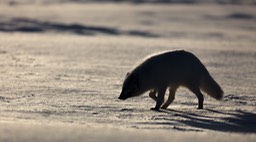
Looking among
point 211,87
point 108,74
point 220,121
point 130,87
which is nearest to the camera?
point 220,121

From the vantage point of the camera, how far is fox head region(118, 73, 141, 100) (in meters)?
8.61

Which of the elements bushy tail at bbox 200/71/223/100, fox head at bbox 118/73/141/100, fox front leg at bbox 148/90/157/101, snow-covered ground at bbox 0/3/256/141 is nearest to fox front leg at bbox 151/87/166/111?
snow-covered ground at bbox 0/3/256/141

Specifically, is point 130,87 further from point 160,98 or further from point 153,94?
point 153,94

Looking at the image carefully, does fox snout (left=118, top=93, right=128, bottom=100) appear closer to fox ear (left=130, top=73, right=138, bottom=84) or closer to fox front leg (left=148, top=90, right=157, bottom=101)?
fox ear (left=130, top=73, right=138, bottom=84)

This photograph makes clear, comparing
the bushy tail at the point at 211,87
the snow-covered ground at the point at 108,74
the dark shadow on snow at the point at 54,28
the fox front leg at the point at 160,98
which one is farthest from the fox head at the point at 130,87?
the dark shadow on snow at the point at 54,28

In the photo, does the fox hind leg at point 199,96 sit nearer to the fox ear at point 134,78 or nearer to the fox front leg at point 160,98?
the fox front leg at point 160,98

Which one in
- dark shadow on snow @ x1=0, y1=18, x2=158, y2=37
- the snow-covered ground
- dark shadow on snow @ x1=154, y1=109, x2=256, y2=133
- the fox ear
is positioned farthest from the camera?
dark shadow on snow @ x1=0, y1=18, x2=158, y2=37

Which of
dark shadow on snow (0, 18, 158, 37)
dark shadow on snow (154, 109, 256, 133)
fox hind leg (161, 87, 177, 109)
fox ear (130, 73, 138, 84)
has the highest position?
dark shadow on snow (0, 18, 158, 37)

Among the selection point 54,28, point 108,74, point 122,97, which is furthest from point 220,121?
point 54,28

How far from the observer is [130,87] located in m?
8.61

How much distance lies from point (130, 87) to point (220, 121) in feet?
4.61

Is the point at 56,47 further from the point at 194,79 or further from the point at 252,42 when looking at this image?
the point at 194,79

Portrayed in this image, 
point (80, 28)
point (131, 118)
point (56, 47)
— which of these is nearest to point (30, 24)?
point (80, 28)

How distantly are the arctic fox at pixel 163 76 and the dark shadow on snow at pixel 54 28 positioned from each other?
420 inches
